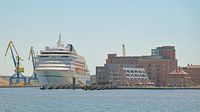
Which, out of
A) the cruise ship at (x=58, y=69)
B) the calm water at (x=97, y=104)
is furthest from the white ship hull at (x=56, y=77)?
the calm water at (x=97, y=104)

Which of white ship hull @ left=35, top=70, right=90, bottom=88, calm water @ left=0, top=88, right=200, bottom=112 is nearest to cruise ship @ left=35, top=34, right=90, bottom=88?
white ship hull @ left=35, top=70, right=90, bottom=88

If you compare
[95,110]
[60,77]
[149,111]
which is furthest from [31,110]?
[60,77]

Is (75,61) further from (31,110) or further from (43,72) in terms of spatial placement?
(31,110)

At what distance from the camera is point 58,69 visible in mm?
179750

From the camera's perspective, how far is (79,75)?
18788 cm

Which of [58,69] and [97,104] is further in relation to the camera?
[58,69]

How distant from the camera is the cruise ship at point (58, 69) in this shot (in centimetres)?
18012

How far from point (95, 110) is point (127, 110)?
4154 millimetres

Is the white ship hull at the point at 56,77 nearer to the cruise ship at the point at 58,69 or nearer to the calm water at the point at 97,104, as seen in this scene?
the cruise ship at the point at 58,69

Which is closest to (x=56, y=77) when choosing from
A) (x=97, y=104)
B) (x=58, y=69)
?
(x=58, y=69)

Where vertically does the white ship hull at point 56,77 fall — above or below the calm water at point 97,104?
above

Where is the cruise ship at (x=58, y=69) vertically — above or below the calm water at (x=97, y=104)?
above

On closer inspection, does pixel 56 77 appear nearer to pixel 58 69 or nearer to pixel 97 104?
pixel 58 69

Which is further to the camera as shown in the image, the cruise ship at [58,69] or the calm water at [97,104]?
the cruise ship at [58,69]
